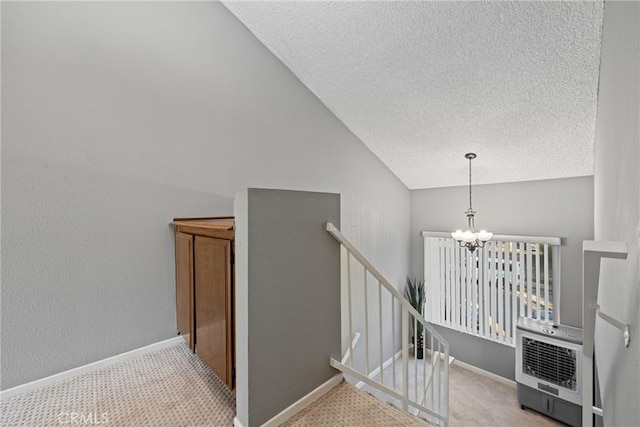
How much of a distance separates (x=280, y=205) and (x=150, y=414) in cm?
119

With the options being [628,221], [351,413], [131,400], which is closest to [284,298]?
[351,413]

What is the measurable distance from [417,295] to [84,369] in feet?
12.5

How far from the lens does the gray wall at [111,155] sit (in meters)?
1.49

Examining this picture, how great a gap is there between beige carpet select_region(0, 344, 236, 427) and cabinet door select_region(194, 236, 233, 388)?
0.53ft

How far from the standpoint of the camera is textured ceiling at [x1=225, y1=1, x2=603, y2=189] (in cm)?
172

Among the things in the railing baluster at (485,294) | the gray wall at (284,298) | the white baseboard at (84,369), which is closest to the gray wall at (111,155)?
the white baseboard at (84,369)

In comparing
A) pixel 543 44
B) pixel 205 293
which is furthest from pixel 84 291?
pixel 543 44

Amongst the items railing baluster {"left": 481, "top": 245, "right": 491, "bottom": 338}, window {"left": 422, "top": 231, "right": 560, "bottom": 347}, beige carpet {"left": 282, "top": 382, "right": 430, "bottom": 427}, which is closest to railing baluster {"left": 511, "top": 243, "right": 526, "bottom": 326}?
window {"left": 422, "top": 231, "right": 560, "bottom": 347}

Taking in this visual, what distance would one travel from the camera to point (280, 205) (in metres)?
1.23

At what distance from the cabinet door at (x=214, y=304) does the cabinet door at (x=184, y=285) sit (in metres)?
0.09

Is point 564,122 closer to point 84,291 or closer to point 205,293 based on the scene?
point 205,293

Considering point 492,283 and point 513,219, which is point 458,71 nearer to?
point 513,219

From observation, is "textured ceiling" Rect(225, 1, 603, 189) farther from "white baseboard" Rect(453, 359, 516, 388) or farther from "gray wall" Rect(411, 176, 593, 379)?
"white baseboard" Rect(453, 359, 516, 388)

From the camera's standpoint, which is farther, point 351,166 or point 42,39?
point 351,166
